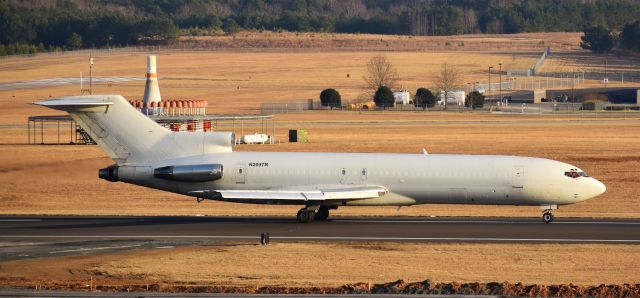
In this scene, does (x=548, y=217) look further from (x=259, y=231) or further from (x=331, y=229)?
(x=259, y=231)

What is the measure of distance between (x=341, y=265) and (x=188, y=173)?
12040mm

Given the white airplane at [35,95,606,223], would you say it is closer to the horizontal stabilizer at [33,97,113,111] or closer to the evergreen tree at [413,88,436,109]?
the horizontal stabilizer at [33,97,113,111]

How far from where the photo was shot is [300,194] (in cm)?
4666

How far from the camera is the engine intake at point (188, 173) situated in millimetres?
47000

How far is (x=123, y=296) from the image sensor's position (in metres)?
30.7

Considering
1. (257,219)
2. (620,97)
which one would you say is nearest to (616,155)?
(257,219)

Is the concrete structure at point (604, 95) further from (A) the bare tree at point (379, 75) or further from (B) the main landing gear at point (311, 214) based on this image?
(B) the main landing gear at point (311, 214)

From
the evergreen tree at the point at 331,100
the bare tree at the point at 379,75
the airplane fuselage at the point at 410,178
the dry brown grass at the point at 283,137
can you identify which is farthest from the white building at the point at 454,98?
the airplane fuselage at the point at 410,178

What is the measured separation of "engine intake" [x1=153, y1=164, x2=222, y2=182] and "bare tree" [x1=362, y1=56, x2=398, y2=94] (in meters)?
119

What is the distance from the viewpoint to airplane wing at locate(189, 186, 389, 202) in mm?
46094

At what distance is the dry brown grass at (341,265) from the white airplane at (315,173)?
6302 millimetres

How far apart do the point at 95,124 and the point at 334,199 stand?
10.3 metres

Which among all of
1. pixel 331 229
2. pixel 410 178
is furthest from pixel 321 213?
pixel 410 178

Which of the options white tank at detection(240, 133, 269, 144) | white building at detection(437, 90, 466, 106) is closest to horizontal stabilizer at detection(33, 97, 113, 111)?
white tank at detection(240, 133, 269, 144)
